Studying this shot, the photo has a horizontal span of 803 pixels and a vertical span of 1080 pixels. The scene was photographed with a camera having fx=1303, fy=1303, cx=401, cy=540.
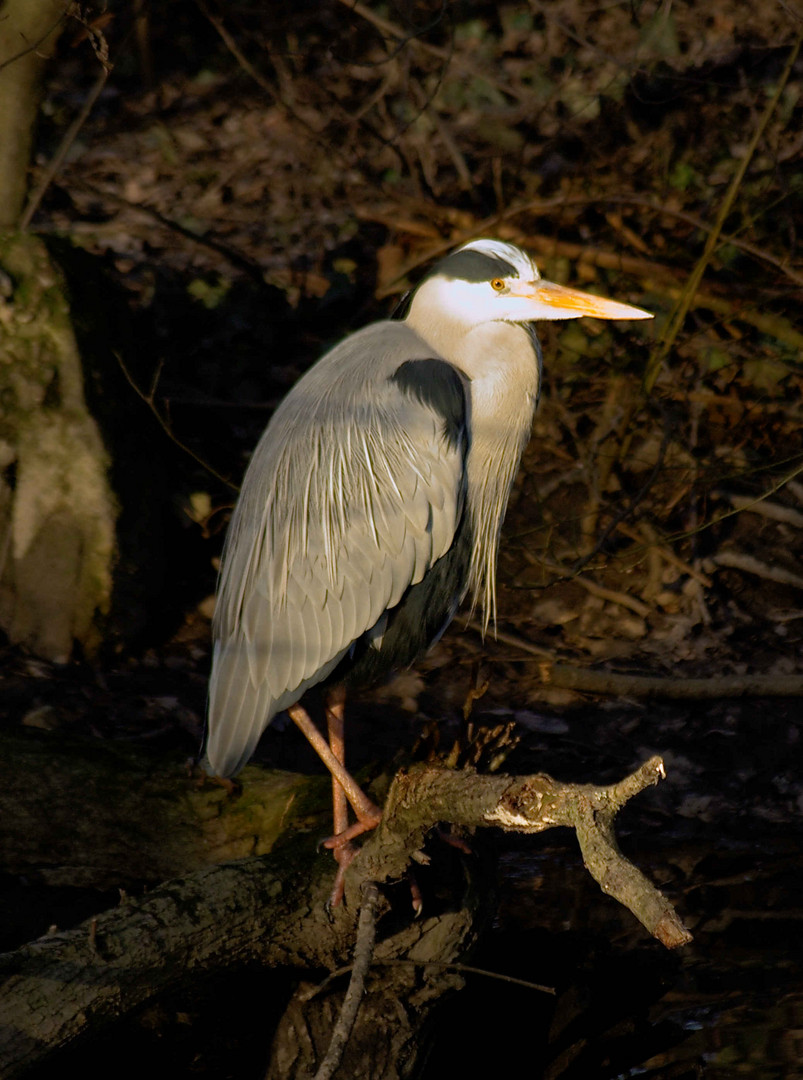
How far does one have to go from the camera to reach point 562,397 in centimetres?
674

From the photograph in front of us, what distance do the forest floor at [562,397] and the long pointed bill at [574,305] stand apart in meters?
1.20

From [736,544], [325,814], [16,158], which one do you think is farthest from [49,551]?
[736,544]

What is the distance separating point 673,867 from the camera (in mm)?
4602

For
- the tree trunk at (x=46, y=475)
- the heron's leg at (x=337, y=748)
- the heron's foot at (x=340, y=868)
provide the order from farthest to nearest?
the tree trunk at (x=46, y=475) < the heron's leg at (x=337, y=748) < the heron's foot at (x=340, y=868)

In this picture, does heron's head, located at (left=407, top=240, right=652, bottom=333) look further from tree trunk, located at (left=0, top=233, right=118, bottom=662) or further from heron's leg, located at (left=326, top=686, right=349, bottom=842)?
tree trunk, located at (left=0, top=233, right=118, bottom=662)

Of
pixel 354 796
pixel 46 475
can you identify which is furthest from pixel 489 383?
pixel 46 475

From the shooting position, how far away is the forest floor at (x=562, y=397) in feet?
13.9

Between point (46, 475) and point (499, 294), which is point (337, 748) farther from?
point (46, 475)

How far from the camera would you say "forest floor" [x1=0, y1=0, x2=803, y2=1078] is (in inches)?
167

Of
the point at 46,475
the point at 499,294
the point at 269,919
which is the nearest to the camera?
the point at 269,919

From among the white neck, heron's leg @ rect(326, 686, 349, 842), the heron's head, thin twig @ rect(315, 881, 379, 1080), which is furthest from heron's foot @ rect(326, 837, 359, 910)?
the heron's head

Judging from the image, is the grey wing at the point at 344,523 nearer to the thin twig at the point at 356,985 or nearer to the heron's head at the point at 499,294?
the heron's head at the point at 499,294

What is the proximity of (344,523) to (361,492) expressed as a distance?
4.1 inches

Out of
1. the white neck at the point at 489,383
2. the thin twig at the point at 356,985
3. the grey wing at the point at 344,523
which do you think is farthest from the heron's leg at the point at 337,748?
the white neck at the point at 489,383
